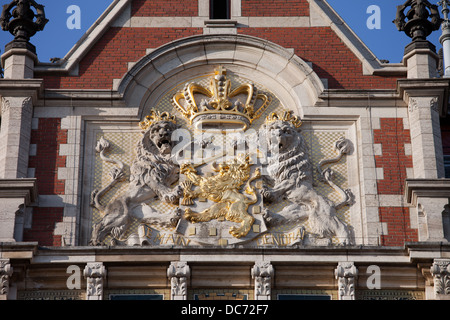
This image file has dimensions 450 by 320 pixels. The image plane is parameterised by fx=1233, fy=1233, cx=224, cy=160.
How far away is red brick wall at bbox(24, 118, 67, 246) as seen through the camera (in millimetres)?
21031

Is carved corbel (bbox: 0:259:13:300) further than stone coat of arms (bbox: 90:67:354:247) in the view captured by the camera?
No

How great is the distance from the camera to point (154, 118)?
22.4 meters

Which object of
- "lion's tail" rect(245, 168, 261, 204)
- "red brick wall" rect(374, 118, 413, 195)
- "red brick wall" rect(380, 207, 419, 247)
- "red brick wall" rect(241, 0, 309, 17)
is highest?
"red brick wall" rect(241, 0, 309, 17)

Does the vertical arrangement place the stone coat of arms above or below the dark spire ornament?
below

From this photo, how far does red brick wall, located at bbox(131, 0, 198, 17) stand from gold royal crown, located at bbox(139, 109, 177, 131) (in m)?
2.19

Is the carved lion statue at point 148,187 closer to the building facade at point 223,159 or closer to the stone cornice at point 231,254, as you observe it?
the building facade at point 223,159

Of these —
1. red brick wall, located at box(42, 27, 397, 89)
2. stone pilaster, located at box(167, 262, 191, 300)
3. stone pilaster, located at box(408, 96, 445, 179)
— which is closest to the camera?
stone pilaster, located at box(167, 262, 191, 300)

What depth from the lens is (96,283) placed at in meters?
20.3

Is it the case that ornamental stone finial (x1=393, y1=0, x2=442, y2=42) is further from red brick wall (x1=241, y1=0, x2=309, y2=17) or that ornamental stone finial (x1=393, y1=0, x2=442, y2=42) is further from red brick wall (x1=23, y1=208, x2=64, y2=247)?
red brick wall (x1=23, y1=208, x2=64, y2=247)

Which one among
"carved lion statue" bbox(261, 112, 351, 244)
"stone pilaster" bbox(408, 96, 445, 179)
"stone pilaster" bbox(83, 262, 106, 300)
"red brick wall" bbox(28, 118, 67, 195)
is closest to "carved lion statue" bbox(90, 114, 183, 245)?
"stone pilaster" bbox(83, 262, 106, 300)

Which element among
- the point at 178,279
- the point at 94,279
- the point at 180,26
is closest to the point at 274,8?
the point at 180,26

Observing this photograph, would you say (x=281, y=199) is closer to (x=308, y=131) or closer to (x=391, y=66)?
(x=308, y=131)

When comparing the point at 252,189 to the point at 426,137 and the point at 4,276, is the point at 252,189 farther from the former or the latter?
the point at 4,276

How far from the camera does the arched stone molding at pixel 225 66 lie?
22.6m
